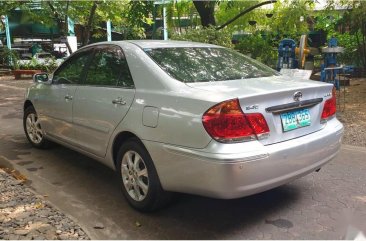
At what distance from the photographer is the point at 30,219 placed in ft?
11.1

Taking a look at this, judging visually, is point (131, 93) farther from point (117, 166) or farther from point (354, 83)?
point (354, 83)

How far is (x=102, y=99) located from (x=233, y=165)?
5.58ft

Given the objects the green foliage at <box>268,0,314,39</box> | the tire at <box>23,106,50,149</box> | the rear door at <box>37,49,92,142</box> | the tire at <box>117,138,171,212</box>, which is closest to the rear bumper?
the tire at <box>117,138,171,212</box>

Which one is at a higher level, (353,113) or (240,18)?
(240,18)

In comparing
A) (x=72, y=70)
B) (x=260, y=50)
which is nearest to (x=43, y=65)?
(x=260, y=50)

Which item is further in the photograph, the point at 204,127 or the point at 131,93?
the point at 131,93

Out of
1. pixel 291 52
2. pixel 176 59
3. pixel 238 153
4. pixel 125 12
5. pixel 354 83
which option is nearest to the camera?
pixel 238 153

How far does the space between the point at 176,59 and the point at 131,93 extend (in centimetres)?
54

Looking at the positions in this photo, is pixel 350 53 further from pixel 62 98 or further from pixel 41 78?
pixel 62 98

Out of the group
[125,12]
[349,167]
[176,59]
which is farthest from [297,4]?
[176,59]

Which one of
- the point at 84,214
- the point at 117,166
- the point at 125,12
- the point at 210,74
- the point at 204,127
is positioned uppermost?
the point at 125,12

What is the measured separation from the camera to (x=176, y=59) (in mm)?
3809

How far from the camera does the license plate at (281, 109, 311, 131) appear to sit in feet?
10.6

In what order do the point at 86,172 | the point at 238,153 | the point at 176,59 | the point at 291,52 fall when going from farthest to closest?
the point at 291,52
the point at 86,172
the point at 176,59
the point at 238,153
